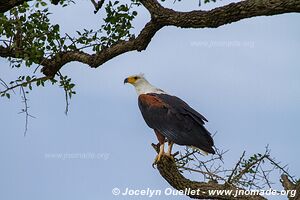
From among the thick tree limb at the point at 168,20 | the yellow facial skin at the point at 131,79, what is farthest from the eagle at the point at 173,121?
the thick tree limb at the point at 168,20

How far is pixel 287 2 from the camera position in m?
5.80

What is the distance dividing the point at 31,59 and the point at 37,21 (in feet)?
1.65

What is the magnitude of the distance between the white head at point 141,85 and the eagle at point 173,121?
0.31 ft

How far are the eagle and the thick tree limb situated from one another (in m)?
0.80

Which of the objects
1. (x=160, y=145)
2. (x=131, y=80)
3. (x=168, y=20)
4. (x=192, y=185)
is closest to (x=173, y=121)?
(x=160, y=145)

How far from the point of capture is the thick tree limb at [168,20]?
5.91 meters

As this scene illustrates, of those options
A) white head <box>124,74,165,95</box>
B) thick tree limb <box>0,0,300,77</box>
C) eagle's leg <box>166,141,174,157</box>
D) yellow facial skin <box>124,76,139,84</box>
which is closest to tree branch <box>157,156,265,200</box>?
eagle's leg <box>166,141,174,157</box>

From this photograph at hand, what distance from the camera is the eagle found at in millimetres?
7062

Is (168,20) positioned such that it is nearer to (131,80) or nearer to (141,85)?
(141,85)

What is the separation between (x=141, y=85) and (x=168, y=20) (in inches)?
71.6

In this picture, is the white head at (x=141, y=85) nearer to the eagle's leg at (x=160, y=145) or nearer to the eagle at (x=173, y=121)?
the eagle at (x=173, y=121)

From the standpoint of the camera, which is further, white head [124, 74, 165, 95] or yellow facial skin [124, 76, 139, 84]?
yellow facial skin [124, 76, 139, 84]

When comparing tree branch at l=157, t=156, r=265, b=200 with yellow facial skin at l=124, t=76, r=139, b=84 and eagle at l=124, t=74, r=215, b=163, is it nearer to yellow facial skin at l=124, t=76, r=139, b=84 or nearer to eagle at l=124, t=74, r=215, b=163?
eagle at l=124, t=74, r=215, b=163

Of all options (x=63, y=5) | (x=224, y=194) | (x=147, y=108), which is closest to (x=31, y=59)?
(x=63, y=5)
